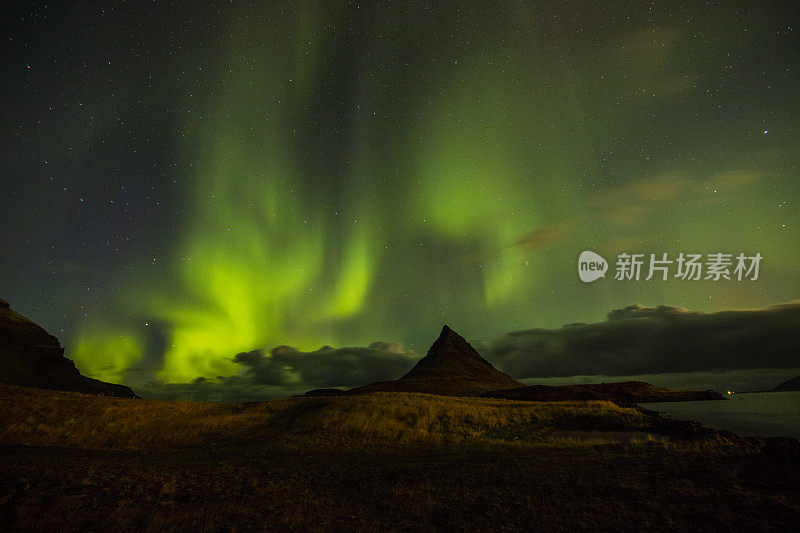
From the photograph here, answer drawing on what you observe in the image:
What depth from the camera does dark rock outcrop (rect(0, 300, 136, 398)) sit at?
14525cm

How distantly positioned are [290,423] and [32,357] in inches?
7117

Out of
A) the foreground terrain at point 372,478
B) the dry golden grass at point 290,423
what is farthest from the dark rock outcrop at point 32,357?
the foreground terrain at point 372,478

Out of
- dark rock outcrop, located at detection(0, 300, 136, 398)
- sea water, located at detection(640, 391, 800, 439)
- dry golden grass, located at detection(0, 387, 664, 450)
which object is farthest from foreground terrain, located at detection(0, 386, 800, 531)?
dark rock outcrop, located at detection(0, 300, 136, 398)

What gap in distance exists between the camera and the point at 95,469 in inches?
592

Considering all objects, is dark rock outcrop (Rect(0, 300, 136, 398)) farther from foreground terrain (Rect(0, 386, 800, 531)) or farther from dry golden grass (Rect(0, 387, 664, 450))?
foreground terrain (Rect(0, 386, 800, 531))

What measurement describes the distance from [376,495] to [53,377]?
199 metres

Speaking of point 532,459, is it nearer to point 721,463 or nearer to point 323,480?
point 721,463

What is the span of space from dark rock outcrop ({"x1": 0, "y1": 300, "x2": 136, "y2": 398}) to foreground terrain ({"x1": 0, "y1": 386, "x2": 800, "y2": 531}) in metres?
146

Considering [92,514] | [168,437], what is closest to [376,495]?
[92,514]

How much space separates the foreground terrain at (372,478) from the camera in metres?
11.0

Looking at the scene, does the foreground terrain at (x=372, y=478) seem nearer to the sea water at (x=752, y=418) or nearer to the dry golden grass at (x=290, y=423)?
the dry golden grass at (x=290, y=423)

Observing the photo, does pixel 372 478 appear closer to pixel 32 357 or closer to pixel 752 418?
pixel 752 418

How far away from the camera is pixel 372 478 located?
15867 mm

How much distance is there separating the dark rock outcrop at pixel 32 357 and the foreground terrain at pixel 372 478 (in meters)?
146
